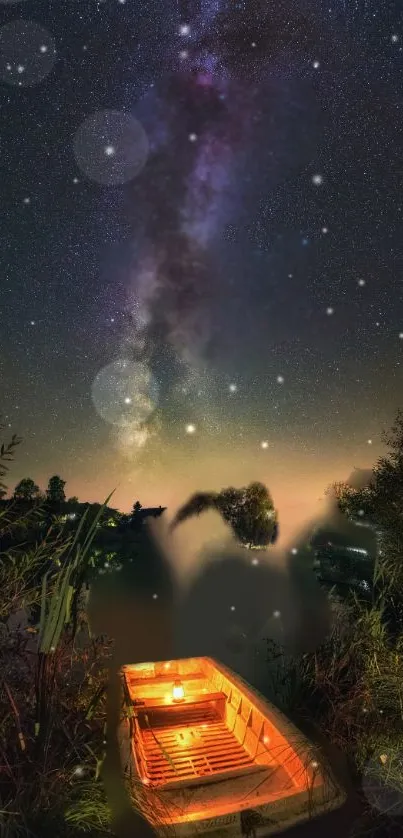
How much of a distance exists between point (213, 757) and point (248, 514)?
73817 mm

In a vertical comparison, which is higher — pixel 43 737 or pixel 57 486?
pixel 57 486

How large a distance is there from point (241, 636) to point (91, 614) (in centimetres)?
1166

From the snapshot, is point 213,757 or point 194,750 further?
point 194,750

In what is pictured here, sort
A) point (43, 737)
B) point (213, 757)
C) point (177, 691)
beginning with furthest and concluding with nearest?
point (177, 691) < point (213, 757) < point (43, 737)

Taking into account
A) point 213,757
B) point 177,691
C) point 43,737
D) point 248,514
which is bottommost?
point 213,757

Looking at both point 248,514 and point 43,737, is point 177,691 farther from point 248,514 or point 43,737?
point 248,514

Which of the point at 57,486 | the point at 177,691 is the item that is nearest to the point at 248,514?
the point at 57,486

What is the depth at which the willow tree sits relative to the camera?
8094 cm

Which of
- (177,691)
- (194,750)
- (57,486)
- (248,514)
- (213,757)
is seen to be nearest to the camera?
(213,757)

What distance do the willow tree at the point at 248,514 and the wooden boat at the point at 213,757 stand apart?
69.3 meters

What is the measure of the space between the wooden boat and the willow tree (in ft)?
227

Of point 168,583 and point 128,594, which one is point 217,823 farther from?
point 168,583

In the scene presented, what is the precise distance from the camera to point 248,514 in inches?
3219

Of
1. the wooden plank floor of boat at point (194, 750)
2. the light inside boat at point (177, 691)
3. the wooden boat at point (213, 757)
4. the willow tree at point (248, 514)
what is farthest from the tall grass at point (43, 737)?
the willow tree at point (248, 514)
